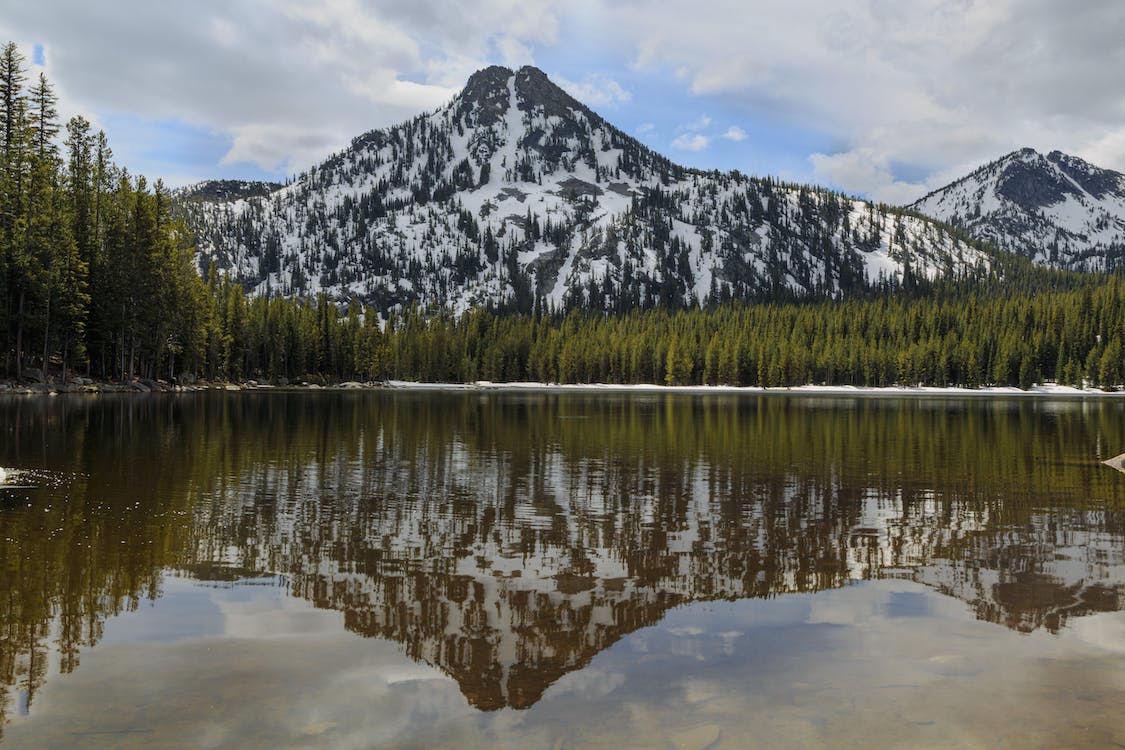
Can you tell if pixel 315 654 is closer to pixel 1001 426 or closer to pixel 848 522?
pixel 848 522

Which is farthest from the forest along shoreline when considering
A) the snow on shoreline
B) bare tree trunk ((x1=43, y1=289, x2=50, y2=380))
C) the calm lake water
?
the calm lake water

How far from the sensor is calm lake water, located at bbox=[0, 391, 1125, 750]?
24.8 feet

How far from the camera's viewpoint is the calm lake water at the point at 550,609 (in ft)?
24.8

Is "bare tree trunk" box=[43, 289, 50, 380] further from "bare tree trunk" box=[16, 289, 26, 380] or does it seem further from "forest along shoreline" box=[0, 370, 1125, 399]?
"bare tree trunk" box=[16, 289, 26, 380]

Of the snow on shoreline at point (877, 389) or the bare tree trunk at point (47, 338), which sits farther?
the snow on shoreline at point (877, 389)

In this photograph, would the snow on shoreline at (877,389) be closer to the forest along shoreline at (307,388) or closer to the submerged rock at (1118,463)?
A: the forest along shoreline at (307,388)

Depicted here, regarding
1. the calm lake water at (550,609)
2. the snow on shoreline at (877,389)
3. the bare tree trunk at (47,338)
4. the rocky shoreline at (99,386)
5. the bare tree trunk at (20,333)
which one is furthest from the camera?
the snow on shoreline at (877,389)

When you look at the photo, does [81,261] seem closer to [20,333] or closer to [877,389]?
[20,333]

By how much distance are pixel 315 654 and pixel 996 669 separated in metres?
8.96

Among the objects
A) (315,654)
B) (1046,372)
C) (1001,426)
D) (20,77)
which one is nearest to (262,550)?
(315,654)

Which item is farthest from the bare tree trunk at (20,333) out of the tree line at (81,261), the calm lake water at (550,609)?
the calm lake water at (550,609)

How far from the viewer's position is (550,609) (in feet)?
37.3

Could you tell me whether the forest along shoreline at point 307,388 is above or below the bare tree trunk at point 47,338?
below

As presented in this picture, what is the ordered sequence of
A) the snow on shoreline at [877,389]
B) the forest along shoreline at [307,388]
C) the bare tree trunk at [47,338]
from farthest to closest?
the snow on shoreline at [877,389], the forest along shoreline at [307,388], the bare tree trunk at [47,338]
